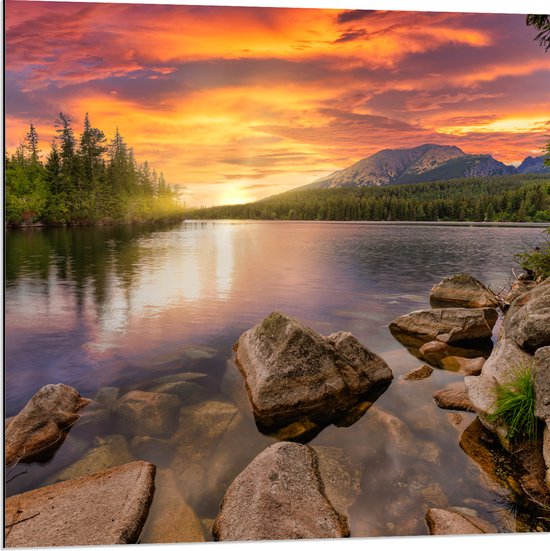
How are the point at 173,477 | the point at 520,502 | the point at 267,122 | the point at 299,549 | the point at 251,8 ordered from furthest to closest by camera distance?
1. the point at 267,122
2. the point at 251,8
3. the point at 173,477
4. the point at 520,502
5. the point at 299,549

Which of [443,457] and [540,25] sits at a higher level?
[540,25]

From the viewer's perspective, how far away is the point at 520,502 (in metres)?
3.99

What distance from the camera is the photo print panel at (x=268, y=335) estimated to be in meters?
4.04

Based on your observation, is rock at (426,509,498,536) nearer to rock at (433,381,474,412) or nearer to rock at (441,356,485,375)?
rock at (433,381,474,412)

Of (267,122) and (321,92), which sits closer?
(321,92)

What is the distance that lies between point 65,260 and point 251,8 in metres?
19.4

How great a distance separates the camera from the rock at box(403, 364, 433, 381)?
7081 mm

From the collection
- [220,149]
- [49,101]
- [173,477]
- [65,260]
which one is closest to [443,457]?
[173,477]

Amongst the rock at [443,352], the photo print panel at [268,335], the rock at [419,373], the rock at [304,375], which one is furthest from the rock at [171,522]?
the rock at [443,352]

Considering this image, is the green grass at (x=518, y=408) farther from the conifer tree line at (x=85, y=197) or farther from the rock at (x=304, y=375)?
the conifer tree line at (x=85, y=197)

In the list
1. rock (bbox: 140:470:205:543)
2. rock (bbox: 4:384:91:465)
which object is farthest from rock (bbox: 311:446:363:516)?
rock (bbox: 4:384:91:465)

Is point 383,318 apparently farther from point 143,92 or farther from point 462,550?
point 143,92

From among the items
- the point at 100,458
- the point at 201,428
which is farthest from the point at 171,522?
the point at 201,428

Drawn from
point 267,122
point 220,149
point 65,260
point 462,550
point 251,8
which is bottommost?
point 462,550
